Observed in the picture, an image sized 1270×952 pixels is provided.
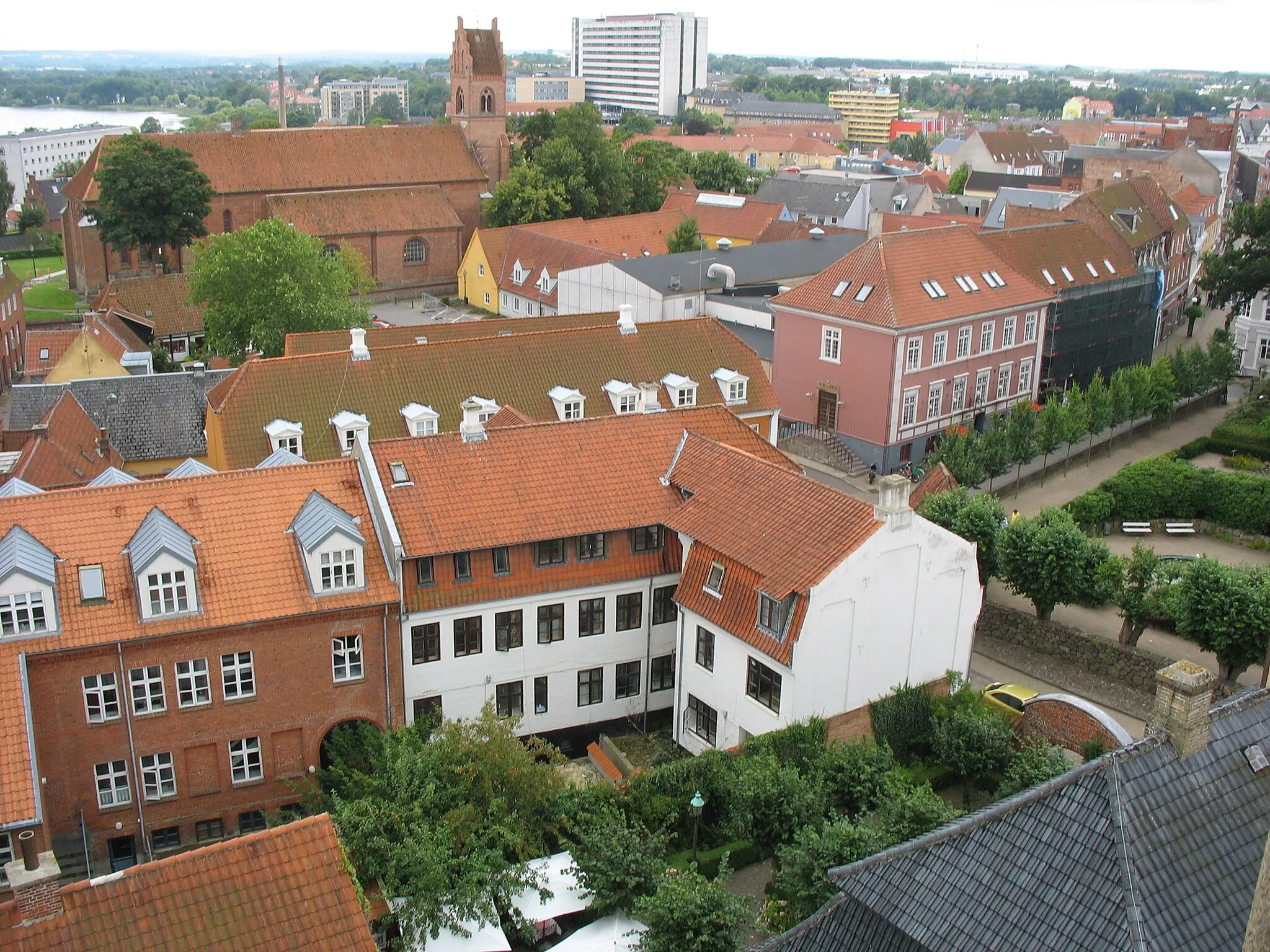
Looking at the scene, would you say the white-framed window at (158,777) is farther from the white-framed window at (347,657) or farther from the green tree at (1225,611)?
the green tree at (1225,611)

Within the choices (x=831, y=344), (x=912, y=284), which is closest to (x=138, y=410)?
(x=831, y=344)

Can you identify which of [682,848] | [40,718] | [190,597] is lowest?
[682,848]

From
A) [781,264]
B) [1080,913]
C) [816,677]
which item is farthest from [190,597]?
[781,264]

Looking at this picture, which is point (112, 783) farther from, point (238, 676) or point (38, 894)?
point (38, 894)

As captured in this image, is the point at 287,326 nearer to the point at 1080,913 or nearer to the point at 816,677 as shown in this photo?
the point at 816,677

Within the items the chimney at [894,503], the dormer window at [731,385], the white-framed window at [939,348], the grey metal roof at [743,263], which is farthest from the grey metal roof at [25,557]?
the grey metal roof at [743,263]

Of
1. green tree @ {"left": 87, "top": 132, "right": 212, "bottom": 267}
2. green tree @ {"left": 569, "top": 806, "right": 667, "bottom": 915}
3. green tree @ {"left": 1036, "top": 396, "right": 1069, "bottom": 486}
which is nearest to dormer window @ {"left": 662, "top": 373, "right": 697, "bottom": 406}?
green tree @ {"left": 1036, "top": 396, "right": 1069, "bottom": 486}
